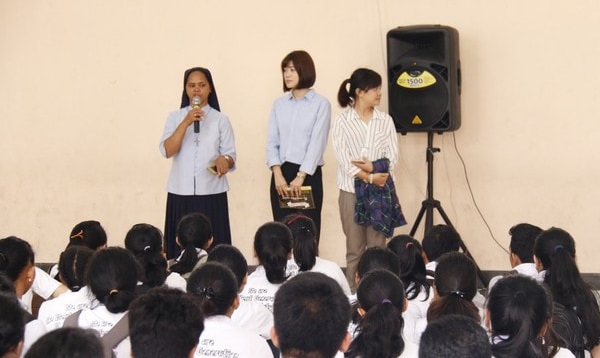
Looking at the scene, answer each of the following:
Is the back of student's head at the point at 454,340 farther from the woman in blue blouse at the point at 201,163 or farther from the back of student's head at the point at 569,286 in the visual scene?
the woman in blue blouse at the point at 201,163

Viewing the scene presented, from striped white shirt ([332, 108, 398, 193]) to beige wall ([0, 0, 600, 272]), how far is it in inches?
35.5

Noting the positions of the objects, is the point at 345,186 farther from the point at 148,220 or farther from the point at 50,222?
the point at 50,222

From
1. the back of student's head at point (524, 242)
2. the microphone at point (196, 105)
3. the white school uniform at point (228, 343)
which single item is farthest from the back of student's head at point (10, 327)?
the microphone at point (196, 105)

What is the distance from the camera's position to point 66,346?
5.85 ft

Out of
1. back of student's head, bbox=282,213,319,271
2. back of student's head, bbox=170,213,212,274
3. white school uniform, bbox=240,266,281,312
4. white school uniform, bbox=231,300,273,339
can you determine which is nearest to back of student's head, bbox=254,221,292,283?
white school uniform, bbox=240,266,281,312

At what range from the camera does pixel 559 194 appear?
577 centimetres

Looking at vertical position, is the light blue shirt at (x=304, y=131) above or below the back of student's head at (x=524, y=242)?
above

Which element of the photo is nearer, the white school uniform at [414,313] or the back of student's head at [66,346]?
the back of student's head at [66,346]

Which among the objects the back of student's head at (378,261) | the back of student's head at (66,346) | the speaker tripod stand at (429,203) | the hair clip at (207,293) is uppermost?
the back of student's head at (66,346)

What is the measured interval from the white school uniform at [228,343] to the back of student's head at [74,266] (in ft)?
3.39

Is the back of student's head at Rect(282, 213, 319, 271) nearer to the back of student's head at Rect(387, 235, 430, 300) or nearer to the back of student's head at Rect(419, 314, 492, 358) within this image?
the back of student's head at Rect(387, 235, 430, 300)

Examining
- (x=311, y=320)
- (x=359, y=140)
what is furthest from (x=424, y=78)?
(x=311, y=320)

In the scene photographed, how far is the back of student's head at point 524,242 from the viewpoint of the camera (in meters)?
3.73

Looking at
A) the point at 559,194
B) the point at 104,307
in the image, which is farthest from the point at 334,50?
the point at 104,307
